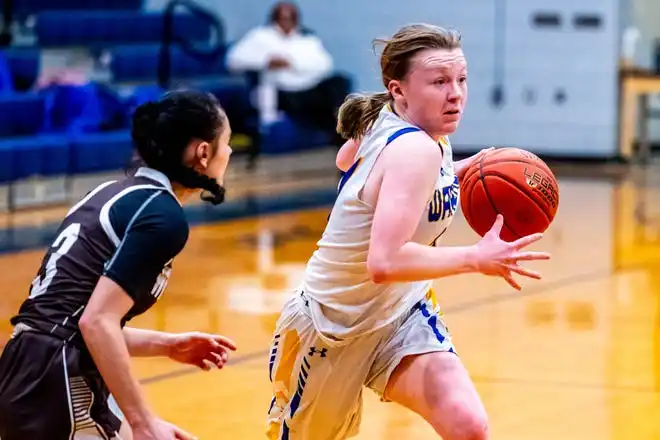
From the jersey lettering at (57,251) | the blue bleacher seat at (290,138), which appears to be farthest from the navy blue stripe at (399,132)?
the blue bleacher seat at (290,138)

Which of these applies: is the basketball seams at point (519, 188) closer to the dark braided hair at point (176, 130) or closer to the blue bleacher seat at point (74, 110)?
the dark braided hair at point (176, 130)

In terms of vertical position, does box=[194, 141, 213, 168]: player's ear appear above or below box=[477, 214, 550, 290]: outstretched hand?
above

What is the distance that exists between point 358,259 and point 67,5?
408 inches

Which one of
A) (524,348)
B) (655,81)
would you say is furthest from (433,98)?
(655,81)

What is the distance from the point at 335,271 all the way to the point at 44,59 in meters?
9.74

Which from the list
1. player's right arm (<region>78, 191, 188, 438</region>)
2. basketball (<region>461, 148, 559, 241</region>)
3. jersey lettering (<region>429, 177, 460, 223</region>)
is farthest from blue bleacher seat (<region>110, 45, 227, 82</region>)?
player's right arm (<region>78, 191, 188, 438</region>)

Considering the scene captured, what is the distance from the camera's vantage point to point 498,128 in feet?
49.8

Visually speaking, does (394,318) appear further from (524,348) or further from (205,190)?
(524,348)

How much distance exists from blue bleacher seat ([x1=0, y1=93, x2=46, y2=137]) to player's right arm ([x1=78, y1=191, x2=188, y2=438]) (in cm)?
797

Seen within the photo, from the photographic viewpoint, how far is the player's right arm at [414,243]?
3074 millimetres

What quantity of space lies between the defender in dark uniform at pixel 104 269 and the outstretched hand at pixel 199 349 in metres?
0.27

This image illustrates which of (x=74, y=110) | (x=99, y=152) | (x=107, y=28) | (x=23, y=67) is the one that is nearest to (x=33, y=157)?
(x=99, y=152)

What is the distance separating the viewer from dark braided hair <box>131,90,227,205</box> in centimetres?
292

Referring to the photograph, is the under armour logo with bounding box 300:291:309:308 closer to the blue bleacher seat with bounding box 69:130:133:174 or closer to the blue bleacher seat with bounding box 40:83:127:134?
the blue bleacher seat with bounding box 69:130:133:174
